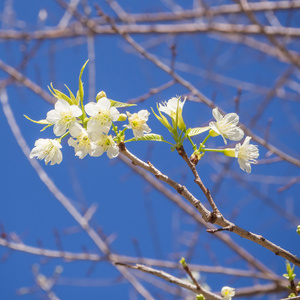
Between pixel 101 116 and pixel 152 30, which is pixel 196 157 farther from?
pixel 152 30

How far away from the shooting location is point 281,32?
2.48 meters

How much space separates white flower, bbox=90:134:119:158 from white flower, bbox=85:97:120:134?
0.03 meters

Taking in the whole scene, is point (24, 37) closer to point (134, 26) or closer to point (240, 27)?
point (134, 26)

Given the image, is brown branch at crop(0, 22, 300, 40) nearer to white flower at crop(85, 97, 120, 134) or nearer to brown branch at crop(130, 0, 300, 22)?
brown branch at crop(130, 0, 300, 22)

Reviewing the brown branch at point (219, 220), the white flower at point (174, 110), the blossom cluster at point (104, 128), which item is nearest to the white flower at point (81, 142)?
the blossom cluster at point (104, 128)

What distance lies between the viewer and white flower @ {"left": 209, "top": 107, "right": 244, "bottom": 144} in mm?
1100

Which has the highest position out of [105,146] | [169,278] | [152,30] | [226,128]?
[152,30]

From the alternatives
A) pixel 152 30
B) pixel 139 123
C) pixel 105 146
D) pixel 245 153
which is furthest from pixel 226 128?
pixel 152 30

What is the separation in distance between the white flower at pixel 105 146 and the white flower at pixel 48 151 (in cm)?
18

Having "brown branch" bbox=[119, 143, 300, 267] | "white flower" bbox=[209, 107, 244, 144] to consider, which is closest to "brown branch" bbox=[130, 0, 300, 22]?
"white flower" bbox=[209, 107, 244, 144]

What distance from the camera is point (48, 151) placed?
1.15 meters

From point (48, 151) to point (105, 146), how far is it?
244 mm

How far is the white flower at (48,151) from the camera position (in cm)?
114

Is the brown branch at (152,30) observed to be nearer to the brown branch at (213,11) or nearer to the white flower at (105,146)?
the brown branch at (213,11)
